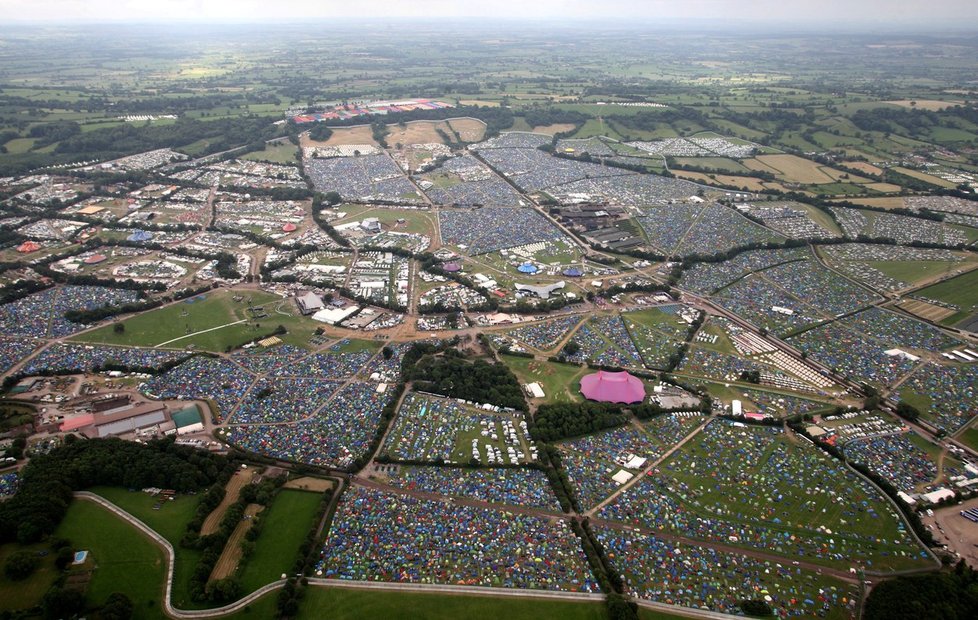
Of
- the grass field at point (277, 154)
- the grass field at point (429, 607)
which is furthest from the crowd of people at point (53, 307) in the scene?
the grass field at point (277, 154)

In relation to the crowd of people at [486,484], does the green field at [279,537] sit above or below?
below

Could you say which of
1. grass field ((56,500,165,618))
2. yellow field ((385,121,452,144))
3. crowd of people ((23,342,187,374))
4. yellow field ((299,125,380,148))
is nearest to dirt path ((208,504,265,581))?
grass field ((56,500,165,618))

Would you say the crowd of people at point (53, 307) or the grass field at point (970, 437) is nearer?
the grass field at point (970, 437)

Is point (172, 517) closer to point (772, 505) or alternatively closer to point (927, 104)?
point (772, 505)

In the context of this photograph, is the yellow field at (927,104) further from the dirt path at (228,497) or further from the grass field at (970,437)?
the dirt path at (228,497)

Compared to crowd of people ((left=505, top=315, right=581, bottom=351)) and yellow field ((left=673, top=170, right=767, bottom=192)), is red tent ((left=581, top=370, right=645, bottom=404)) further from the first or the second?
yellow field ((left=673, top=170, right=767, bottom=192))

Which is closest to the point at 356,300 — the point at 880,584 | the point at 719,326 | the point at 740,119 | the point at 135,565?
the point at 135,565
